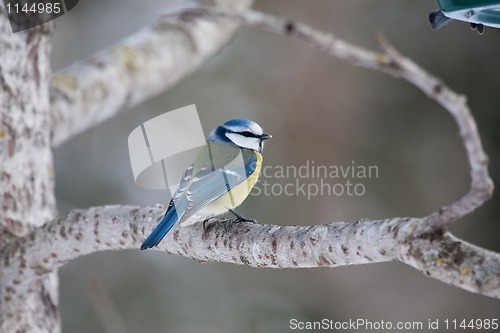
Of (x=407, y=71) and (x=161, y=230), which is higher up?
(x=407, y=71)

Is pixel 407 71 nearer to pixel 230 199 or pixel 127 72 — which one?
pixel 230 199

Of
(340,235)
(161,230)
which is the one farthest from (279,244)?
(161,230)

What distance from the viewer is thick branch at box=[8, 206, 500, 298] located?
1092 millimetres

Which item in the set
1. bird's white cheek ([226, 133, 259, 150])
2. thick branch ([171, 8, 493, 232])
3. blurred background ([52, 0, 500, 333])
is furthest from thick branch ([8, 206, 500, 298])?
blurred background ([52, 0, 500, 333])

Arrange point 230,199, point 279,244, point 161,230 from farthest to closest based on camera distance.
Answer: point 230,199 → point 161,230 → point 279,244

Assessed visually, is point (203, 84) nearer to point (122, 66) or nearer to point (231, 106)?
point (231, 106)

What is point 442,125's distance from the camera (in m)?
4.53

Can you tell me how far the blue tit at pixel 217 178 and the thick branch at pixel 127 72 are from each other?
41 cm

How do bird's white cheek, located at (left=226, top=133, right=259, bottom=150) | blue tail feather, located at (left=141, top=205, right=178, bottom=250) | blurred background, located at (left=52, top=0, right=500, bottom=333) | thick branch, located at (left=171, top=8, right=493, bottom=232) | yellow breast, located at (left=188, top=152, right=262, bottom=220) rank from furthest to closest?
blurred background, located at (left=52, top=0, right=500, bottom=333) < bird's white cheek, located at (left=226, top=133, right=259, bottom=150) < yellow breast, located at (left=188, top=152, right=262, bottom=220) < blue tail feather, located at (left=141, top=205, right=178, bottom=250) < thick branch, located at (left=171, top=8, right=493, bottom=232)

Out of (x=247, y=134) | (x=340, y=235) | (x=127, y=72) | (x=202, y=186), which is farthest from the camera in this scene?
(x=127, y=72)

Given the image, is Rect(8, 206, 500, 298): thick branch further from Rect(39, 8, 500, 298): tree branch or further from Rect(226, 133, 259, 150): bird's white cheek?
Rect(226, 133, 259, 150): bird's white cheek

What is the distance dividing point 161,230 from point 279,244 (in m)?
0.33

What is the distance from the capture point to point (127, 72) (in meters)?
2.63

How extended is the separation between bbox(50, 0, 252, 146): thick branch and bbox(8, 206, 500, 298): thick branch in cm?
52
